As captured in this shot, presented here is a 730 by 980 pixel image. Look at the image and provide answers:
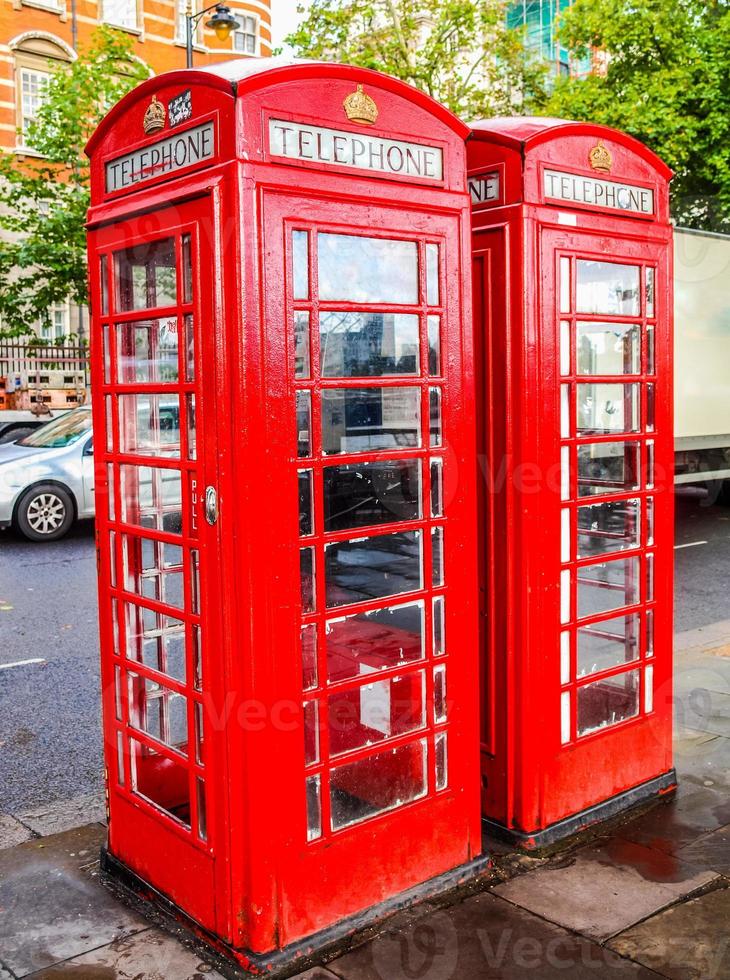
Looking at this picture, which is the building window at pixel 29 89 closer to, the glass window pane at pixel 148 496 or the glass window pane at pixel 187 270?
the glass window pane at pixel 148 496

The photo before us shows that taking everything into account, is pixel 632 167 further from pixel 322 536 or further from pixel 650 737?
pixel 650 737

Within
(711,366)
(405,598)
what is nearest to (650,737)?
(405,598)

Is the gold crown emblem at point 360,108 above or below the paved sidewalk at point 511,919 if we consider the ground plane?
above

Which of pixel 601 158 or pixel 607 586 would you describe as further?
pixel 607 586

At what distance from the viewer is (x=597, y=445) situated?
395 cm

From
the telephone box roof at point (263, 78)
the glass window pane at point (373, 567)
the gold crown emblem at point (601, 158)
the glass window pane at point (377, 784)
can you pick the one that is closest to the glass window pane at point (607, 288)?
the gold crown emblem at point (601, 158)

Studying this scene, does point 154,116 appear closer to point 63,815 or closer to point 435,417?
point 435,417

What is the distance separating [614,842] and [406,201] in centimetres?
252

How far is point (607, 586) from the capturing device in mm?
4094

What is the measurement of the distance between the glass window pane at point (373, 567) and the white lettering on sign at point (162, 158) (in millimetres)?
1259

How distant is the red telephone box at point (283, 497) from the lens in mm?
2857

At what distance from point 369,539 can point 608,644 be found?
4.80 ft

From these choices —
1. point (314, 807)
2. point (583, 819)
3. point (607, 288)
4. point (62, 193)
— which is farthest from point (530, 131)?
point (62, 193)

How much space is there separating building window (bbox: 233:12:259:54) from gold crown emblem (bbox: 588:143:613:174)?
96.8 ft
